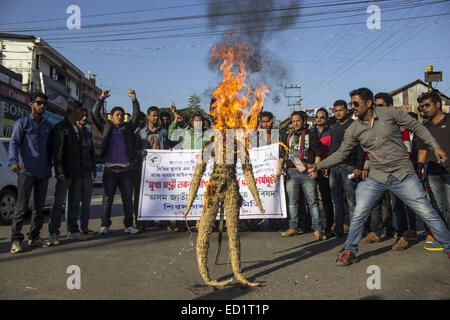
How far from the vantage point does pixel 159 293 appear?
3.38m

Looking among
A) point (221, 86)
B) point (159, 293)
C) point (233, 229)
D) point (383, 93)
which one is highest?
point (383, 93)

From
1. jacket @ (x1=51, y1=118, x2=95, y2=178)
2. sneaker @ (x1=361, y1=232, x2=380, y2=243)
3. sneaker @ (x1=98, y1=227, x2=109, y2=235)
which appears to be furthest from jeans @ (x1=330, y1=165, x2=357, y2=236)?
jacket @ (x1=51, y1=118, x2=95, y2=178)

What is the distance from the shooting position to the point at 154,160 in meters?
7.11

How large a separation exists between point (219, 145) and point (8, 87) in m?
21.8

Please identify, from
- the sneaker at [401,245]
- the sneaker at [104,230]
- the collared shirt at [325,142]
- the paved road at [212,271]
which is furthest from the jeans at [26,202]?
the sneaker at [401,245]

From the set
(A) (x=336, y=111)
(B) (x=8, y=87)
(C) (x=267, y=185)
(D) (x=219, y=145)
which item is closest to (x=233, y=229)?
(D) (x=219, y=145)

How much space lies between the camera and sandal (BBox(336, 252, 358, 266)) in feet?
14.4

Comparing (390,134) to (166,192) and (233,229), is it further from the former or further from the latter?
(166,192)

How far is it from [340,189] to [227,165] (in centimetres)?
326

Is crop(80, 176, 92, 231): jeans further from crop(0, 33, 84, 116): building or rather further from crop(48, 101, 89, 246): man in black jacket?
crop(0, 33, 84, 116): building

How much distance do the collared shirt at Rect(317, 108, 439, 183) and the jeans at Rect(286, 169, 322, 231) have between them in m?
1.79

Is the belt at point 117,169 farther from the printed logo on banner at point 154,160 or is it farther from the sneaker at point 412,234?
the sneaker at point 412,234

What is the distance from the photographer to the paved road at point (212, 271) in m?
3.38

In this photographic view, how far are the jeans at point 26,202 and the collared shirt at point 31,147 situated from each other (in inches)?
5.0
